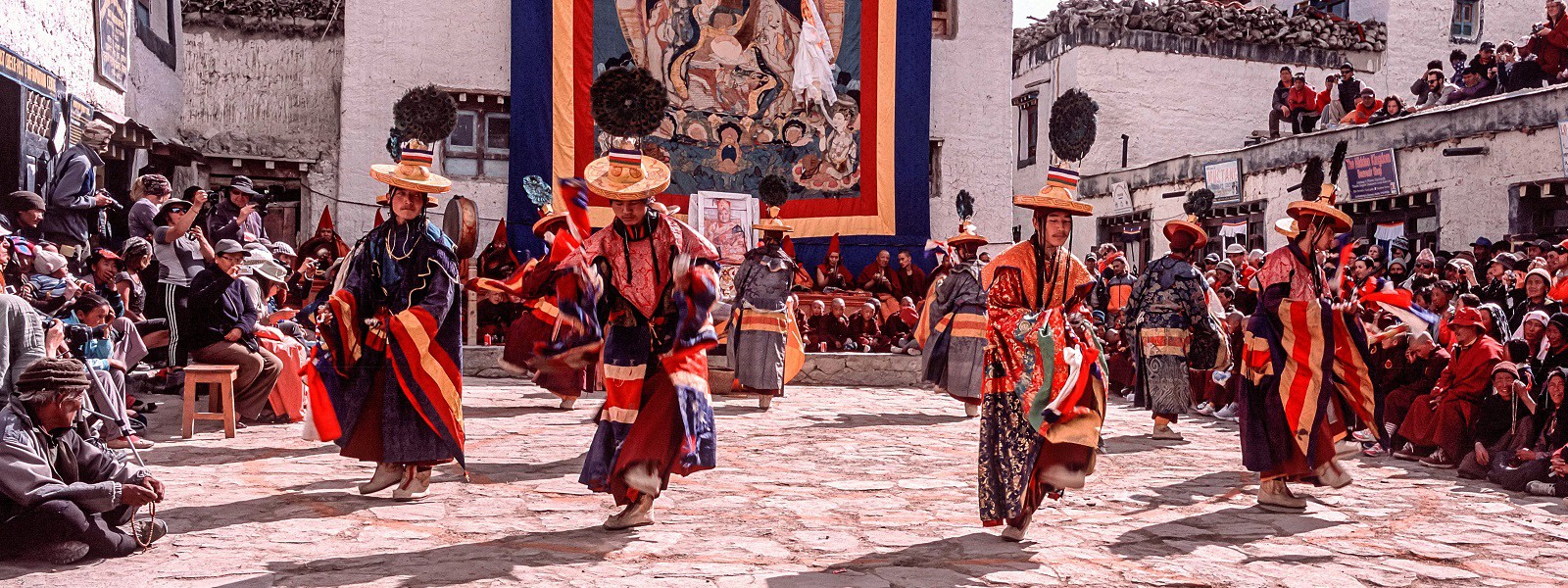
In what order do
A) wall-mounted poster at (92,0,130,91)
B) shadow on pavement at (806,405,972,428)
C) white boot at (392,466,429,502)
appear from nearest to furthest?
white boot at (392,466,429,502)
shadow on pavement at (806,405,972,428)
wall-mounted poster at (92,0,130,91)

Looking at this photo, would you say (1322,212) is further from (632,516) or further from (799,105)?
(799,105)

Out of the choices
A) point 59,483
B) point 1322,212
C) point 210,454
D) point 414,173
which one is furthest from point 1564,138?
point 59,483

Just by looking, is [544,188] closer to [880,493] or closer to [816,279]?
[816,279]

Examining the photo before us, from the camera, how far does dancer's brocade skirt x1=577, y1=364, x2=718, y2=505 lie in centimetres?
631

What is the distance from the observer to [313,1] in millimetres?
19719

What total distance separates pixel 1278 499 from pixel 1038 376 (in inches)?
80.6

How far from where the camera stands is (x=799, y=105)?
19.9m

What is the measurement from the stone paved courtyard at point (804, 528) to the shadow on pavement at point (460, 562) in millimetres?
16

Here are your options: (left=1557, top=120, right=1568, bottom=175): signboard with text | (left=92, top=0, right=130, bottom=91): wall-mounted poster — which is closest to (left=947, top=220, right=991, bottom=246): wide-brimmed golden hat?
(left=1557, top=120, right=1568, bottom=175): signboard with text

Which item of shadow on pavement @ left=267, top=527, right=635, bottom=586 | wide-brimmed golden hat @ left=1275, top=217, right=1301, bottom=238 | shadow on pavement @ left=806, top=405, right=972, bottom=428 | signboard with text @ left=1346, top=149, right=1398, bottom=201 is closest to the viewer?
shadow on pavement @ left=267, top=527, right=635, bottom=586

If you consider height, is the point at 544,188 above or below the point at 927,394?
above

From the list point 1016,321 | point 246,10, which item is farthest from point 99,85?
point 1016,321

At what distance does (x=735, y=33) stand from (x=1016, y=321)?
45.5 feet

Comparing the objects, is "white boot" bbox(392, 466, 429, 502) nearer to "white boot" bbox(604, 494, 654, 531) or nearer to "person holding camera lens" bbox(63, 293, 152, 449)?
"white boot" bbox(604, 494, 654, 531)
